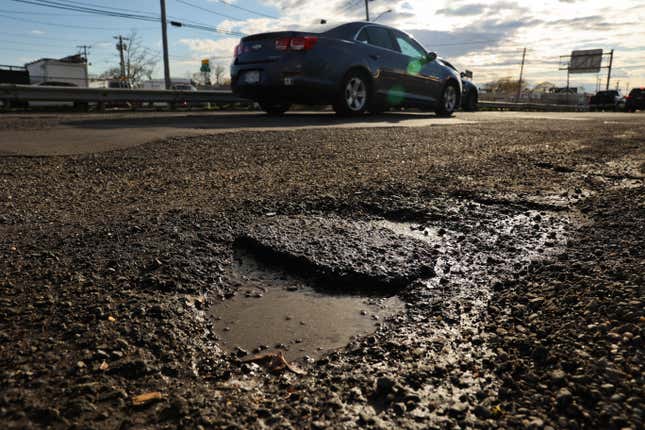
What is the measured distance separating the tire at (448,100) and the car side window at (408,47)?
0.94 meters

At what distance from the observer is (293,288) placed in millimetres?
1615

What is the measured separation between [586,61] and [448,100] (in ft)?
219

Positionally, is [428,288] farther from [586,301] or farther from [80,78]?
[80,78]

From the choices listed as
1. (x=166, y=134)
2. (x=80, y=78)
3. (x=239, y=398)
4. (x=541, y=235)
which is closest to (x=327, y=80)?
(x=166, y=134)

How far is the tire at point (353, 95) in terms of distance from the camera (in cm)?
762

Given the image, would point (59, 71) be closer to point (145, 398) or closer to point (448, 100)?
point (448, 100)

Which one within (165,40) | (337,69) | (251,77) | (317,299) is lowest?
(317,299)

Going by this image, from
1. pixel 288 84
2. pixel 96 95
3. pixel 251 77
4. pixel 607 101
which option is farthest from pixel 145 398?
pixel 607 101

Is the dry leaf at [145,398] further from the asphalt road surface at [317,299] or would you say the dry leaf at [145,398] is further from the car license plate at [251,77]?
the car license plate at [251,77]

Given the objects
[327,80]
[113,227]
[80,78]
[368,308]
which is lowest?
[368,308]

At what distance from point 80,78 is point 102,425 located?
35129 mm

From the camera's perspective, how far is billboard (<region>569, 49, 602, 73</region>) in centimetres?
6325

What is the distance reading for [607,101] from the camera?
3366 cm

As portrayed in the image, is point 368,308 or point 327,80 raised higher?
point 327,80
